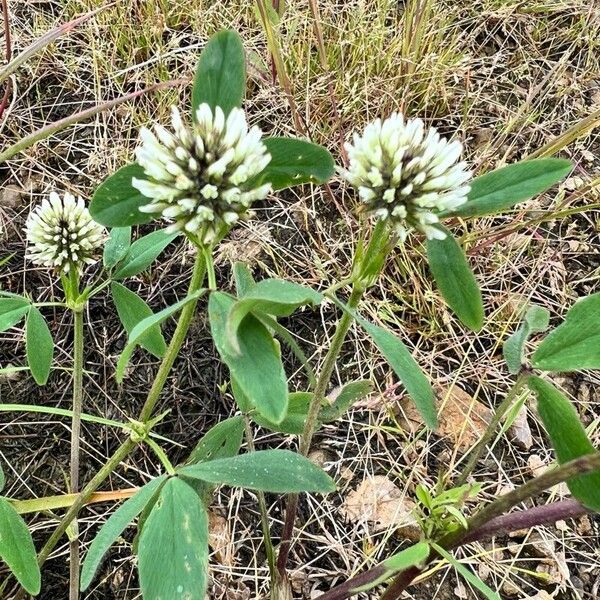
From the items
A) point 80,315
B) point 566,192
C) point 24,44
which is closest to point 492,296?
point 566,192

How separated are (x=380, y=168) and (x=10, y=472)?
1.03 metres

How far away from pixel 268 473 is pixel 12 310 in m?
0.58

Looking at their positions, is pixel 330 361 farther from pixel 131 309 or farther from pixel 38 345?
pixel 38 345

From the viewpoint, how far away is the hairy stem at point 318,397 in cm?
93

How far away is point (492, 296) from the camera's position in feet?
5.45

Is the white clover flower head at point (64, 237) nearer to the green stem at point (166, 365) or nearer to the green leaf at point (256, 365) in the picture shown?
the green stem at point (166, 365)

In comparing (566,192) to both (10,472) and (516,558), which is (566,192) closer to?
(516,558)

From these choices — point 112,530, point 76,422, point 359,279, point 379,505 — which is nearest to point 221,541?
point 379,505

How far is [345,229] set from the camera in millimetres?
1726

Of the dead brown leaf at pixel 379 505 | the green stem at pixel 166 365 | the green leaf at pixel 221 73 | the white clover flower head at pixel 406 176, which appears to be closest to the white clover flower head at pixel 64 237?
the green stem at pixel 166 365

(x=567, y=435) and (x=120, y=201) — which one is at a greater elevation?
(x=120, y=201)

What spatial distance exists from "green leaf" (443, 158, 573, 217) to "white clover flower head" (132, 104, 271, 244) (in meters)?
0.27

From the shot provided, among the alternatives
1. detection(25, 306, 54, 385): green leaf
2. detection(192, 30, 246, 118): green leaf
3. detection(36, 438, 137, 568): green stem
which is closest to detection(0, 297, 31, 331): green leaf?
detection(25, 306, 54, 385): green leaf

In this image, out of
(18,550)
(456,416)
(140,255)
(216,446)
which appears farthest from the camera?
(456,416)
